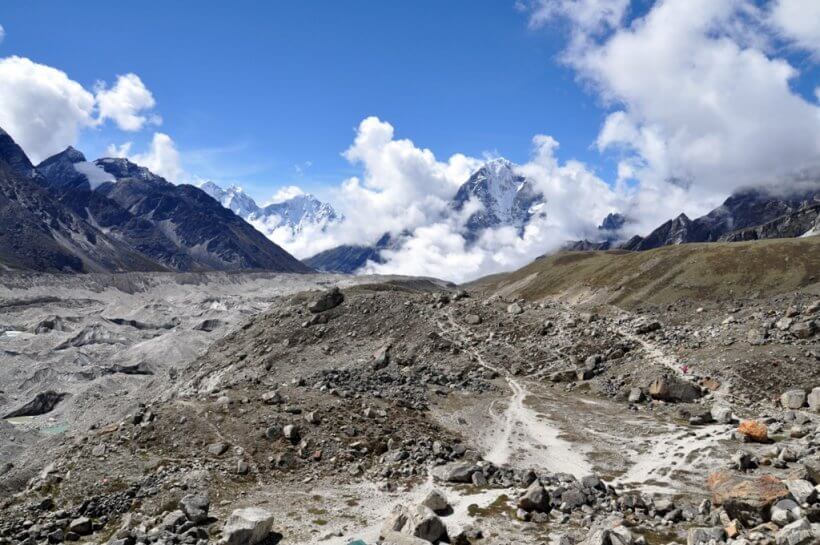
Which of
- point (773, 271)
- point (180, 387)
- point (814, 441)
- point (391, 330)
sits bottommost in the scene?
point (180, 387)

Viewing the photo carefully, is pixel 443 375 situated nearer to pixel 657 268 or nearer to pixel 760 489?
pixel 760 489

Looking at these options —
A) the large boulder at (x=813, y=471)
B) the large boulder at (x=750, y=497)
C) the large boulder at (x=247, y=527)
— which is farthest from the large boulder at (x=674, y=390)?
the large boulder at (x=247, y=527)

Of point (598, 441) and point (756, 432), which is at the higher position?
point (756, 432)

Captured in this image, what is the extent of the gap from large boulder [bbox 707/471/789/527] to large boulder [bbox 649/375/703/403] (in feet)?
90.8

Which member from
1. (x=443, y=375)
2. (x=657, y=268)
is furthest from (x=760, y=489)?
(x=657, y=268)

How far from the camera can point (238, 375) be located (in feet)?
261

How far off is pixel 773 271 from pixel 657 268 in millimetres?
25497

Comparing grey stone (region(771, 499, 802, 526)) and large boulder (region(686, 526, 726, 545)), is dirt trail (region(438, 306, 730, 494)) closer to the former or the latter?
grey stone (region(771, 499, 802, 526))

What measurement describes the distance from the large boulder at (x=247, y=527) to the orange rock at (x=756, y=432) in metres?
32.6

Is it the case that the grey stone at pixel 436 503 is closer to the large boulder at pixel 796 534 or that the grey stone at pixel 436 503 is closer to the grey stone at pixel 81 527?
the large boulder at pixel 796 534

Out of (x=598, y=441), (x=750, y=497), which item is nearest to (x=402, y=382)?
(x=598, y=441)

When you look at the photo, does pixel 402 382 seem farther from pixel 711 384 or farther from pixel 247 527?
pixel 247 527

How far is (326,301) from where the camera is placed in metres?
93.2

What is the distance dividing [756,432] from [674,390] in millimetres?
14219
